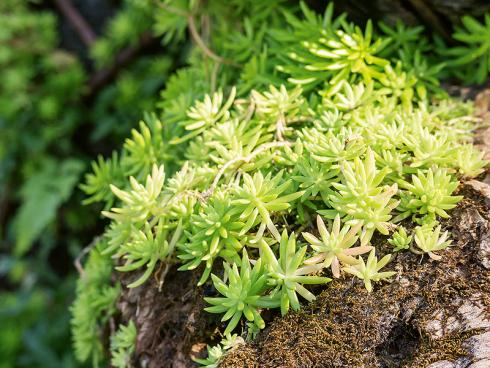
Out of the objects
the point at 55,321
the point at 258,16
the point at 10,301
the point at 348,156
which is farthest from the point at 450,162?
the point at 10,301

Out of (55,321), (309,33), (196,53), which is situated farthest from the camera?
(55,321)

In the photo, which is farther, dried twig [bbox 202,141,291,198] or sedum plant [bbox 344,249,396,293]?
dried twig [bbox 202,141,291,198]

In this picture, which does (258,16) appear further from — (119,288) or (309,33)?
(119,288)

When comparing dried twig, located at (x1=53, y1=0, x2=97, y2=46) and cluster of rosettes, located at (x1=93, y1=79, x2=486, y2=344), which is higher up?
cluster of rosettes, located at (x1=93, y1=79, x2=486, y2=344)

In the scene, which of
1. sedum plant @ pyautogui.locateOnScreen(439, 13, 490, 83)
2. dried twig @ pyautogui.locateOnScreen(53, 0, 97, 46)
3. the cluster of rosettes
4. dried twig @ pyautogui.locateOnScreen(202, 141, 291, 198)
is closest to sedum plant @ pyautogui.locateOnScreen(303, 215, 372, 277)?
the cluster of rosettes

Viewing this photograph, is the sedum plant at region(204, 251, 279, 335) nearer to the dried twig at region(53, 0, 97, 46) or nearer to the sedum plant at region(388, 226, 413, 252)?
the sedum plant at region(388, 226, 413, 252)

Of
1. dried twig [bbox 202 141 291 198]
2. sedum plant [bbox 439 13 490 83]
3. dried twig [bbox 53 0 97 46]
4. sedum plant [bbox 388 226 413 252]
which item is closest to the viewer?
sedum plant [bbox 388 226 413 252]

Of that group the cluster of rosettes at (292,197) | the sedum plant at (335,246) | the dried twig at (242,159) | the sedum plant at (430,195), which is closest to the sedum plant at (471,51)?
the cluster of rosettes at (292,197)

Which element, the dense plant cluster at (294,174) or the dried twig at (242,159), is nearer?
the dense plant cluster at (294,174)

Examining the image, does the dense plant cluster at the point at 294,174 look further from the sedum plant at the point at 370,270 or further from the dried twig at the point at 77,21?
the dried twig at the point at 77,21
